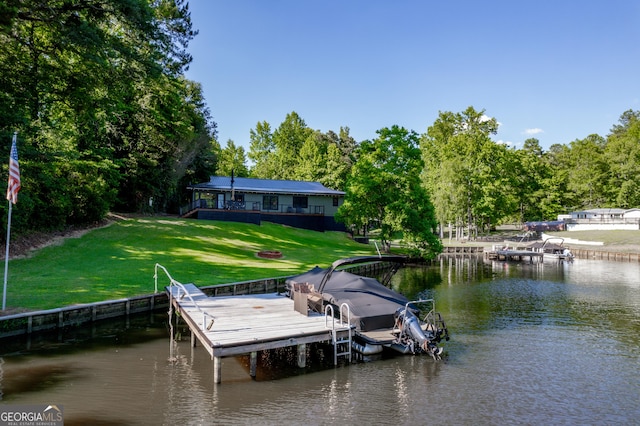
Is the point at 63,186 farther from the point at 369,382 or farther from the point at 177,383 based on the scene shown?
the point at 369,382

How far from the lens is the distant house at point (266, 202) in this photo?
4606cm

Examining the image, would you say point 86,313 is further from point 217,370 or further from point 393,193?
point 393,193

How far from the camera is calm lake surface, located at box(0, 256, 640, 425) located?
33.7 ft

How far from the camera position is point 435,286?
30344mm

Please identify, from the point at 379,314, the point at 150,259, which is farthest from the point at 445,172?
the point at 379,314

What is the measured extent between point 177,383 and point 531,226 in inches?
2926

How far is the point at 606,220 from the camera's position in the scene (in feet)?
224

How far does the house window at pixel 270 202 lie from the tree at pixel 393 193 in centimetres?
1101

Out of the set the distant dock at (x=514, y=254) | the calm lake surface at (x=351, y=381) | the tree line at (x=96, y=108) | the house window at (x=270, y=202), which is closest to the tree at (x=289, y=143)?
the tree line at (x=96, y=108)

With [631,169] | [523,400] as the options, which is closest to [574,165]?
[631,169]

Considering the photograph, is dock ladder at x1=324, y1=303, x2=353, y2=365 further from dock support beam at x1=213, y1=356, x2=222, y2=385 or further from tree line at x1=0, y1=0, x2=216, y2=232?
tree line at x1=0, y1=0, x2=216, y2=232

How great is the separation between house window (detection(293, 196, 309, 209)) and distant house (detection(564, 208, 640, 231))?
4786cm

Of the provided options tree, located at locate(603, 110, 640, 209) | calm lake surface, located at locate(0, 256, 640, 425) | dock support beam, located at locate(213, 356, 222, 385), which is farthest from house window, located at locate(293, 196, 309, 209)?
tree, located at locate(603, 110, 640, 209)

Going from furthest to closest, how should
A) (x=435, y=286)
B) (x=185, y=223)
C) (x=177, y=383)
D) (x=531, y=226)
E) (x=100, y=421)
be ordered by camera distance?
(x=531, y=226) < (x=185, y=223) < (x=435, y=286) < (x=177, y=383) < (x=100, y=421)
